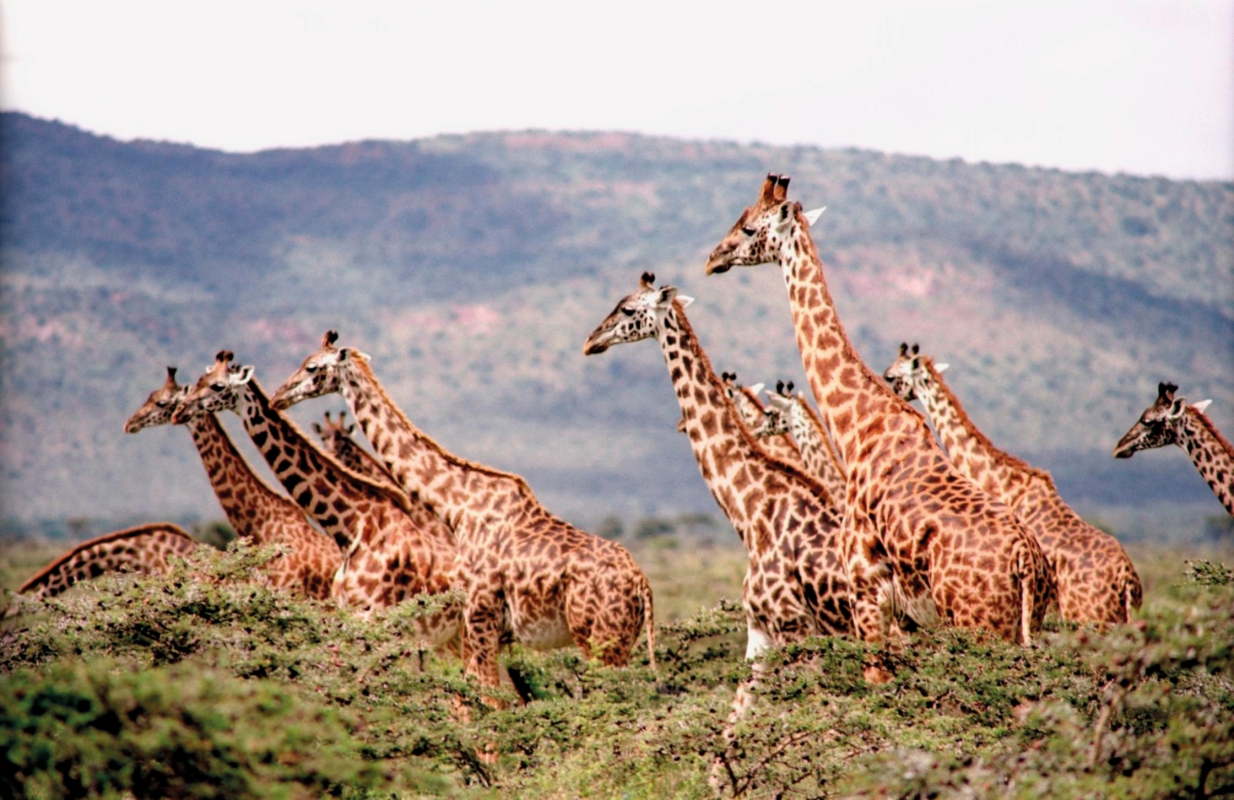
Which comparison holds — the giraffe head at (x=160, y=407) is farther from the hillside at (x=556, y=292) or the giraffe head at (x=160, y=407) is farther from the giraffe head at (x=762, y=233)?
the hillside at (x=556, y=292)

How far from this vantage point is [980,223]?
111 meters

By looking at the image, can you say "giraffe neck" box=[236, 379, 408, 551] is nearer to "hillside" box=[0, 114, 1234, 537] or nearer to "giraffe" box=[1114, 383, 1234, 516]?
"giraffe" box=[1114, 383, 1234, 516]

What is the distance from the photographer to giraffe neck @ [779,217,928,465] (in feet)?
31.0

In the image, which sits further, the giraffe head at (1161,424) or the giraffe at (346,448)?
the giraffe at (346,448)

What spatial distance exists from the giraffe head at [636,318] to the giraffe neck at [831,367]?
90cm

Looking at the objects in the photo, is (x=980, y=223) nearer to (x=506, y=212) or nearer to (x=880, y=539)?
(x=506, y=212)

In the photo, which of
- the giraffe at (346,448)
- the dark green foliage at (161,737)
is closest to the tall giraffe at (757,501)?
the dark green foliage at (161,737)

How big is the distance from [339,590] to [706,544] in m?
37.8

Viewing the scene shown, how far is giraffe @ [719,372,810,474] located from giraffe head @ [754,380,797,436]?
0.10 metres

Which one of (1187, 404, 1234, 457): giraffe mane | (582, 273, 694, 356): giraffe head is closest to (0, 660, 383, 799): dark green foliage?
(582, 273, 694, 356): giraffe head

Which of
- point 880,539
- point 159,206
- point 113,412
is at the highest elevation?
point 159,206

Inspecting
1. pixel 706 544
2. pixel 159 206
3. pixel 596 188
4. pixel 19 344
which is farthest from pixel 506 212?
pixel 706 544

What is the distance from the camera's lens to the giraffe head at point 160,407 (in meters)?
13.6

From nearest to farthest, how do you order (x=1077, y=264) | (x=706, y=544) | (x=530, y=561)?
(x=530, y=561), (x=706, y=544), (x=1077, y=264)
